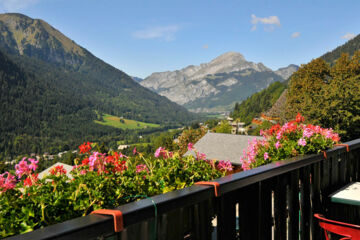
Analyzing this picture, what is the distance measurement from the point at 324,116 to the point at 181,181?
18.7m

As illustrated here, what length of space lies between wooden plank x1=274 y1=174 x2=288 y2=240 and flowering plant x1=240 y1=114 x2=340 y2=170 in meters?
0.83

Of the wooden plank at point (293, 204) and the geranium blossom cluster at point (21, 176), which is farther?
the wooden plank at point (293, 204)

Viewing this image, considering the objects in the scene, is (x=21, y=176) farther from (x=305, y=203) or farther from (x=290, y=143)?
(x=290, y=143)

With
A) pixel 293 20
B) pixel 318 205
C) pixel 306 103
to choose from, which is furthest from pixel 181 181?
pixel 293 20

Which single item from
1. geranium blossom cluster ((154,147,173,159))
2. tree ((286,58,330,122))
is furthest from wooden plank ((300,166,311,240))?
tree ((286,58,330,122))

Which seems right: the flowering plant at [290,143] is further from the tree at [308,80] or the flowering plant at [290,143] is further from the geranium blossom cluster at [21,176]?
the tree at [308,80]

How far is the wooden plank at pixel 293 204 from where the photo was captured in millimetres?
1966

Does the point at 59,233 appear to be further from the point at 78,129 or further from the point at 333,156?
the point at 78,129

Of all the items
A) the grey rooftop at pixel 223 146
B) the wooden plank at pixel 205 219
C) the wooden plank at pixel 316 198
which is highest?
the wooden plank at pixel 205 219

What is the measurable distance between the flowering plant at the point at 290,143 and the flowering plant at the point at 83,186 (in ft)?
3.39

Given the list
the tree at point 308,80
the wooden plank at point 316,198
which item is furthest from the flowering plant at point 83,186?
the tree at point 308,80

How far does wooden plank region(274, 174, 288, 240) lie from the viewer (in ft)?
6.03

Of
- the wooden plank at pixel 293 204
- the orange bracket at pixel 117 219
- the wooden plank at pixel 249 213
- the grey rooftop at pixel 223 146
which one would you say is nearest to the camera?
the orange bracket at pixel 117 219

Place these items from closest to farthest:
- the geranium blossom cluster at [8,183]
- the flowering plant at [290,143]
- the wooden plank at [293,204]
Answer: the geranium blossom cluster at [8,183] < the wooden plank at [293,204] < the flowering plant at [290,143]
